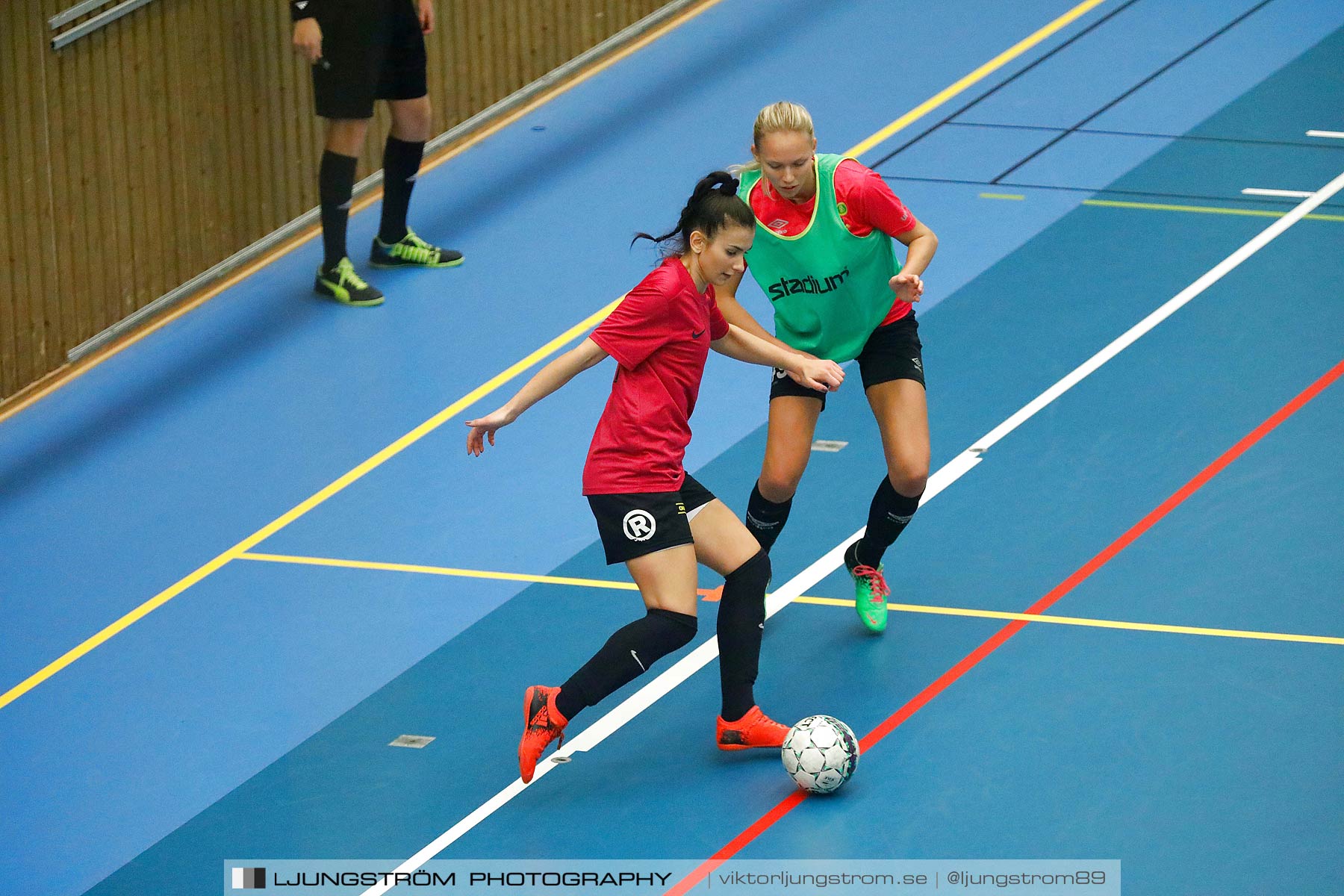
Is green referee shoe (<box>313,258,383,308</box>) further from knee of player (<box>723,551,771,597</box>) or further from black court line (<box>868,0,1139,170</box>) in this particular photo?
knee of player (<box>723,551,771,597</box>)

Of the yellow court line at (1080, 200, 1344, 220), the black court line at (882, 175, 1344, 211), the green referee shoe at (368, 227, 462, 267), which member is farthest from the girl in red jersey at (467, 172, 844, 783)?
the black court line at (882, 175, 1344, 211)

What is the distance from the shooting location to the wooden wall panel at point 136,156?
838 cm

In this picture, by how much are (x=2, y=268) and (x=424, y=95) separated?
2204 mm

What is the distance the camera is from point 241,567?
6.99 metres

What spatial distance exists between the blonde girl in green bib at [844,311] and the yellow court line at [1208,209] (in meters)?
3.74

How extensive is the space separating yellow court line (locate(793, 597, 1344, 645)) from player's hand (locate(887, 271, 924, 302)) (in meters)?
1.19

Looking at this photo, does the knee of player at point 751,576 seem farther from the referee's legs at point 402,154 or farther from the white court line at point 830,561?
the referee's legs at point 402,154

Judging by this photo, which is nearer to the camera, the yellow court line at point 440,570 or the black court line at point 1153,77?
the yellow court line at point 440,570

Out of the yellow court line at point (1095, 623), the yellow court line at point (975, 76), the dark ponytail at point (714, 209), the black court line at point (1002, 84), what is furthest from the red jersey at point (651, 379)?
the yellow court line at point (975, 76)

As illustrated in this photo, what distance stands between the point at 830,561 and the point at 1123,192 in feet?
12.4

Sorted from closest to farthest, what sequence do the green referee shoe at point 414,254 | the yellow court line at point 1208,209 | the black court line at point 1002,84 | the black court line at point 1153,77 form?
the yellow court line at point 1208,209 → the green referee shoe at point 414,254 → the black court line at point 1153,77 → the black court line at point 1002,84

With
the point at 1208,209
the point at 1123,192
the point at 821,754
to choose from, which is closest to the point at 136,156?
the point at 1123,192

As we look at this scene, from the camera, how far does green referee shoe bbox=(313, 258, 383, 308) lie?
923 centimetres

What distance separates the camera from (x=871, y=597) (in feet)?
20.0
